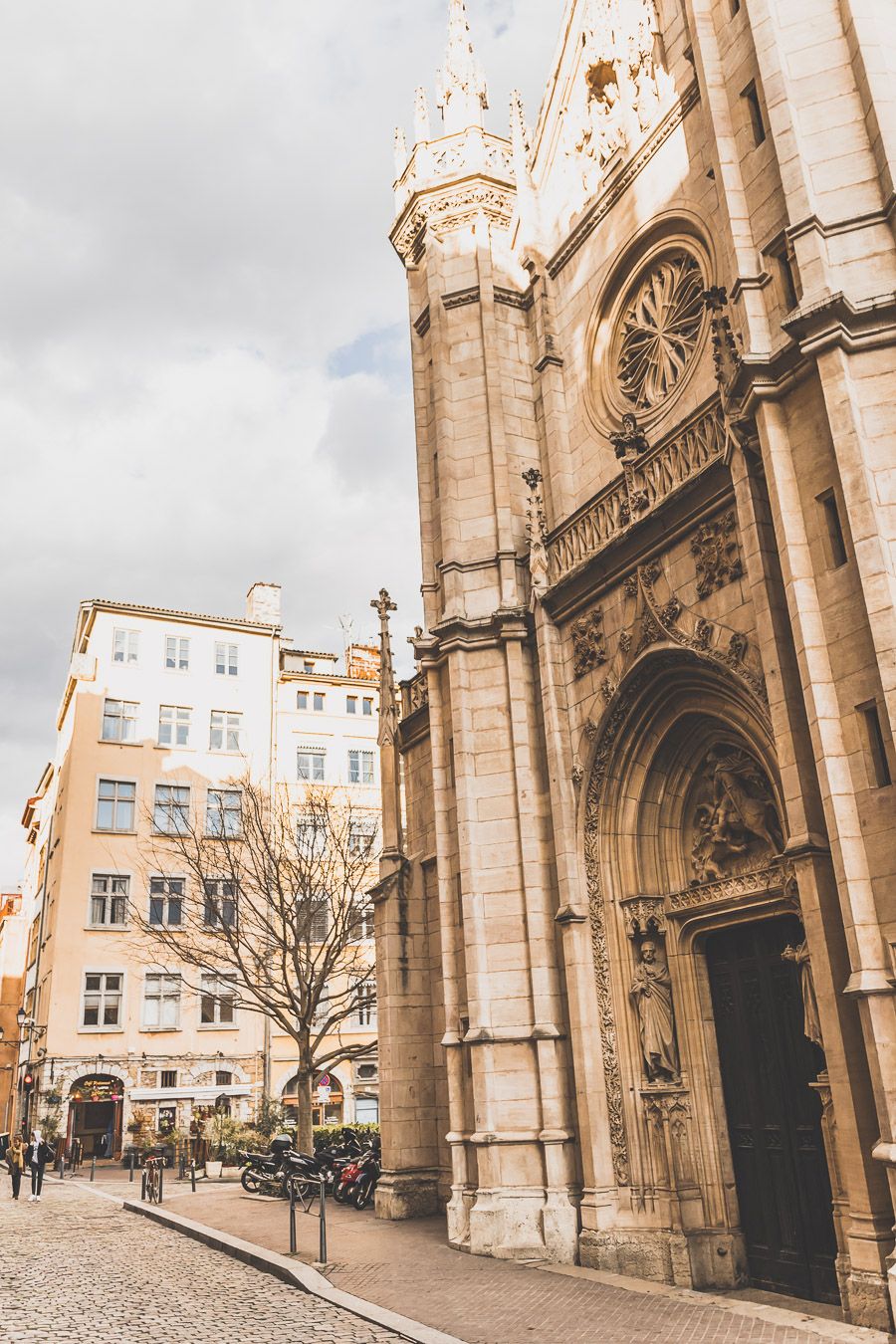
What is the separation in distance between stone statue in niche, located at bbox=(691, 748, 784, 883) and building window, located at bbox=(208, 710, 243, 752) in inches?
1262

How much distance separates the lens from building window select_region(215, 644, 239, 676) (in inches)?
1758

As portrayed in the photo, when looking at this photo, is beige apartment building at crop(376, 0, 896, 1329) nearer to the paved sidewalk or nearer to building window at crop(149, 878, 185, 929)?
the paved sidewalk

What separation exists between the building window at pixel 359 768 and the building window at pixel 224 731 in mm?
4764

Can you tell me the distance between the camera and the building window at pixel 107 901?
3956cm

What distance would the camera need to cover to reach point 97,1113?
38.1 meters

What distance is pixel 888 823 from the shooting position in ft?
30.1

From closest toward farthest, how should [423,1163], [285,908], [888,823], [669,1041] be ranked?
[888,823] < [669,1041] < [423,1163] < [285,908]

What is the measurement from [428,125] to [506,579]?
30.9 ft

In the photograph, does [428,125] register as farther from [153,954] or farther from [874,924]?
[153,954]

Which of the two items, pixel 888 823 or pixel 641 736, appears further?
pixel 641 736

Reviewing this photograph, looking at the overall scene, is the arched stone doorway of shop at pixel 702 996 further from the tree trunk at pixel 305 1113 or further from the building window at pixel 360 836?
the building window at pixel 360 836

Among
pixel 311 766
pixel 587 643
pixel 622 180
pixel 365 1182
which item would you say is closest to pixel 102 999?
pixel 311 766

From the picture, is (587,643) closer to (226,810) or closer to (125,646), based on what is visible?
(226,810)

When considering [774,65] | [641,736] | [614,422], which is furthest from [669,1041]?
[774,65]
